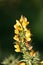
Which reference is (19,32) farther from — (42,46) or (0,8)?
(0,8)

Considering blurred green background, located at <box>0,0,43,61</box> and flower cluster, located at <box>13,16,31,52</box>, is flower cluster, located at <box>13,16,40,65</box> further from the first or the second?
blurred green background, located at <box>0,0,43,61</box>

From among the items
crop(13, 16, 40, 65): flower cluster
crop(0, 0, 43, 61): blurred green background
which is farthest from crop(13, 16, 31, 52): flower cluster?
crop(0, 0, 43, 61): blurred green background

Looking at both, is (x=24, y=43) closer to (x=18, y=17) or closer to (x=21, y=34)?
(x=21, y=34)

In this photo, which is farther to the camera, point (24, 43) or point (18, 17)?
point (18, 17)

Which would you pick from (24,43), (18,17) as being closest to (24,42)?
(24,43)

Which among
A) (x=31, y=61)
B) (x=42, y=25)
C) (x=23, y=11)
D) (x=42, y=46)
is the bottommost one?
(x=31, y=61)

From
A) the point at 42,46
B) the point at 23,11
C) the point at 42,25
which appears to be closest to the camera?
the point at 42,46

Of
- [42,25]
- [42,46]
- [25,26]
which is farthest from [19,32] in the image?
[42,25]

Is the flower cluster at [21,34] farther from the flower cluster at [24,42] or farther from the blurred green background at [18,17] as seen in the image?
the blurred green background at [18,17]
